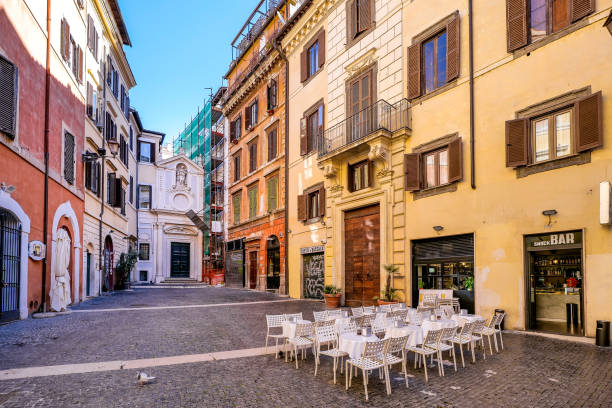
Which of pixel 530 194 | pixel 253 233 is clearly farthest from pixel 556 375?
pixel 253 233

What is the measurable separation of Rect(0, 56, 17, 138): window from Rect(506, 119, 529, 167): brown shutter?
44.8 feet

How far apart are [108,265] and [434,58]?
71.3 feet

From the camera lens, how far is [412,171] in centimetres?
1411

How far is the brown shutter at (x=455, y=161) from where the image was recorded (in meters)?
12.6

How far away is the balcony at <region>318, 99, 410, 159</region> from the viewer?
48.6 ft

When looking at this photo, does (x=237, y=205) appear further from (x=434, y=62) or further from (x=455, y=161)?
(x=455, y=161)

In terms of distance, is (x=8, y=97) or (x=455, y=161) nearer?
(x=8, y=97)

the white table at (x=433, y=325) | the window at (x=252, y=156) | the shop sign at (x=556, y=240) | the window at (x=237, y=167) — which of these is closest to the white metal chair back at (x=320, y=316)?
the white table at (x=433, y=325)

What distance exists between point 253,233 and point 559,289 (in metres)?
19.1

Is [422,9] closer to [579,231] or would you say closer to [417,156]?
[417,156]

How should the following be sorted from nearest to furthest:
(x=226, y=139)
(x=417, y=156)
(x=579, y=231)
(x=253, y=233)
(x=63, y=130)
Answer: (x=579, y=231) < (x=417, y=156) < (x=63, y=130) < (x=253, y=233) < (x=226, y=139)

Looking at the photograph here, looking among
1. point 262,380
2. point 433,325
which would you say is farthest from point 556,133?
point 262,380

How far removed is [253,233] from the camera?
27.0 metres

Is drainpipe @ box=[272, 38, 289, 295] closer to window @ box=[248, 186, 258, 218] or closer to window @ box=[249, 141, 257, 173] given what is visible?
window @ box=[248, 186, 258, 218]
